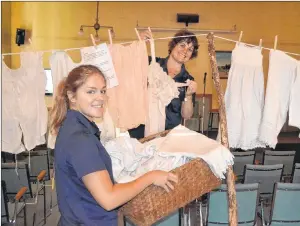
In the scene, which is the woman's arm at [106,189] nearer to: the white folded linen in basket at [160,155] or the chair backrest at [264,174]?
the white folded linen in basket at [160,155]

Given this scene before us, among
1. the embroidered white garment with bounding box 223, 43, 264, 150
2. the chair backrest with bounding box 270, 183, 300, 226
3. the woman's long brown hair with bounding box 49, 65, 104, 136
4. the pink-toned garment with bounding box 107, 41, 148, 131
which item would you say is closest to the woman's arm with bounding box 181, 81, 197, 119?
the pink-toned garment with bounding box 107, 41, 148, 131

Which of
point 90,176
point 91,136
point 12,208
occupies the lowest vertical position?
point 12,208

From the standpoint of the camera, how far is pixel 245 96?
3131 millimetres

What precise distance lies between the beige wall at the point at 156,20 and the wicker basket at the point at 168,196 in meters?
7.48

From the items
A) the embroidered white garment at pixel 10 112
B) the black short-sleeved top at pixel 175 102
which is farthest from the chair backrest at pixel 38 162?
the black short-sleeved top at pixel 175 102

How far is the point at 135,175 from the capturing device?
1.85 meters

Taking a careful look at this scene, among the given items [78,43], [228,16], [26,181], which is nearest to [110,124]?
[26,181]

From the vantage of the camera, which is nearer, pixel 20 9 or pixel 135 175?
pixel 135 175

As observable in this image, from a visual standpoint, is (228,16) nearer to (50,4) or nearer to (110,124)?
(50,4)

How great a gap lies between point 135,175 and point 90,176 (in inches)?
21.2

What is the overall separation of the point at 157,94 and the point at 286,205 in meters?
1.38

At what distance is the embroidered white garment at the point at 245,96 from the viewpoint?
305cm

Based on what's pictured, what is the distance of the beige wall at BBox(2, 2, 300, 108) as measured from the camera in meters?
8.92

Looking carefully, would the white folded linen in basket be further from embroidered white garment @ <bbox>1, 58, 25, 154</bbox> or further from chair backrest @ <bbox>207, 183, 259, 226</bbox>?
embroidered white garment @ <bbox>1, 58, 25, 154</bbox>
